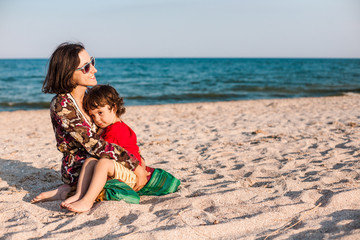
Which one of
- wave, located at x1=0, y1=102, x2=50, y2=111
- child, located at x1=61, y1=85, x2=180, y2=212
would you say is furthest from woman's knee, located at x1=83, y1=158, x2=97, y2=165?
wave, located at x1=0, y1=102, x2=50, y2=111

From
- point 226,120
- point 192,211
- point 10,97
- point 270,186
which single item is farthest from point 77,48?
point 10,97

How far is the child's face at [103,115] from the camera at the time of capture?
2.98 meters

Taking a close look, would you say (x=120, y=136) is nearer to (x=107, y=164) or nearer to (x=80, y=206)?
(x=107, y=164)

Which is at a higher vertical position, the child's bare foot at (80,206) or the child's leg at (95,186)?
the child's leg at (95,186)

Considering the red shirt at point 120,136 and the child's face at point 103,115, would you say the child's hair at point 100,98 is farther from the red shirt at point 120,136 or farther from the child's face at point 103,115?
the red shirt at point 120,136

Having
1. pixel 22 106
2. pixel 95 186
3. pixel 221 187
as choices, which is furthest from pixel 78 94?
pixel 22 106

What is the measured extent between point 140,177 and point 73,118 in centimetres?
83

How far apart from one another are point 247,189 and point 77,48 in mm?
2038

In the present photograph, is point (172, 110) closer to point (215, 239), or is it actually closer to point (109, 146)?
point (109, 146)

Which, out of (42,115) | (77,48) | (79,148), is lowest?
(42,115)

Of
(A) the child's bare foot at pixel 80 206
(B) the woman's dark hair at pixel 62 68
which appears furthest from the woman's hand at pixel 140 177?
(B) the woman's dark hair at pixel 62 68

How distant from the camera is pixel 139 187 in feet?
10.3

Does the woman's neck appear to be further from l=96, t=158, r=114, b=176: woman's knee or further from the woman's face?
l=96, t=158, r=114, b=176: woman's knee

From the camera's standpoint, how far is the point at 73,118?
2797mm
